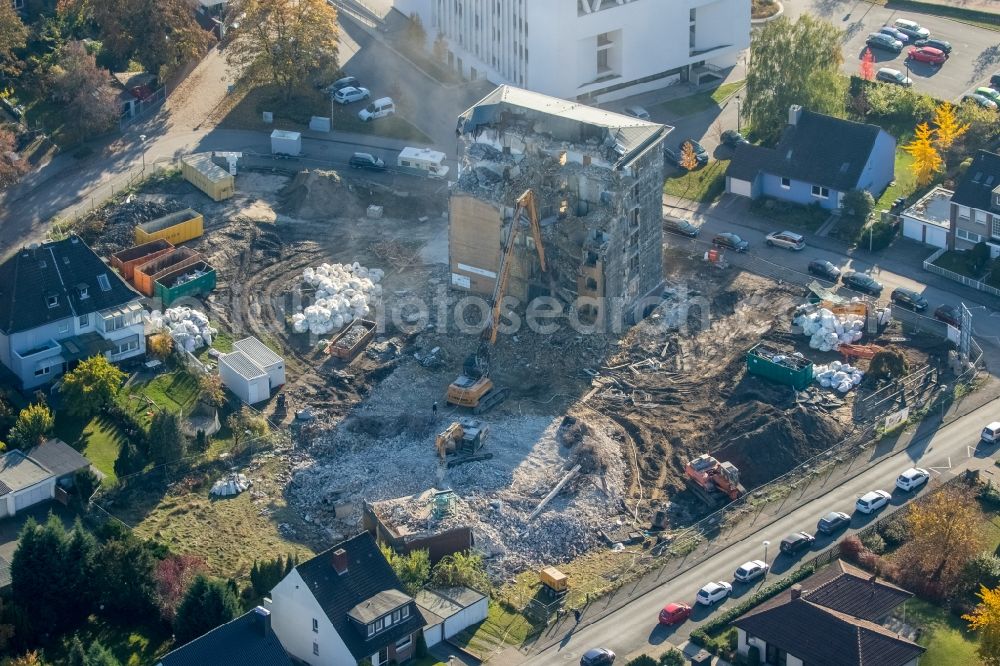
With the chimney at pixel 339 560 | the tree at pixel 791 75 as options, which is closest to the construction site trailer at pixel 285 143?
the tree at pixel 791 75

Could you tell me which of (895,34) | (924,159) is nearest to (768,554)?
(924,159)

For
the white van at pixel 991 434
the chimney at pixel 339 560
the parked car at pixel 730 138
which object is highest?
the chimney at pixel 339 560

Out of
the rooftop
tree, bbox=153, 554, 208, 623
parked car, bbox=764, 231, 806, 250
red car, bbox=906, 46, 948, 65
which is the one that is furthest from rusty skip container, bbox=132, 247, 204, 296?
red car, bbox=906, 46, 948, 65

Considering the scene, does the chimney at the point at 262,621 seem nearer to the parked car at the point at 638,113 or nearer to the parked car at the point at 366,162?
the parked car at the point at 366,162

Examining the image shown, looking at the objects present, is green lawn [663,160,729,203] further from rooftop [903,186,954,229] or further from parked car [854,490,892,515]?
parked car [854,490,892,515]

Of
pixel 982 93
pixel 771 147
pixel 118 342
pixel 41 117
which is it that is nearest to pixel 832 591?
pixel 118 342
